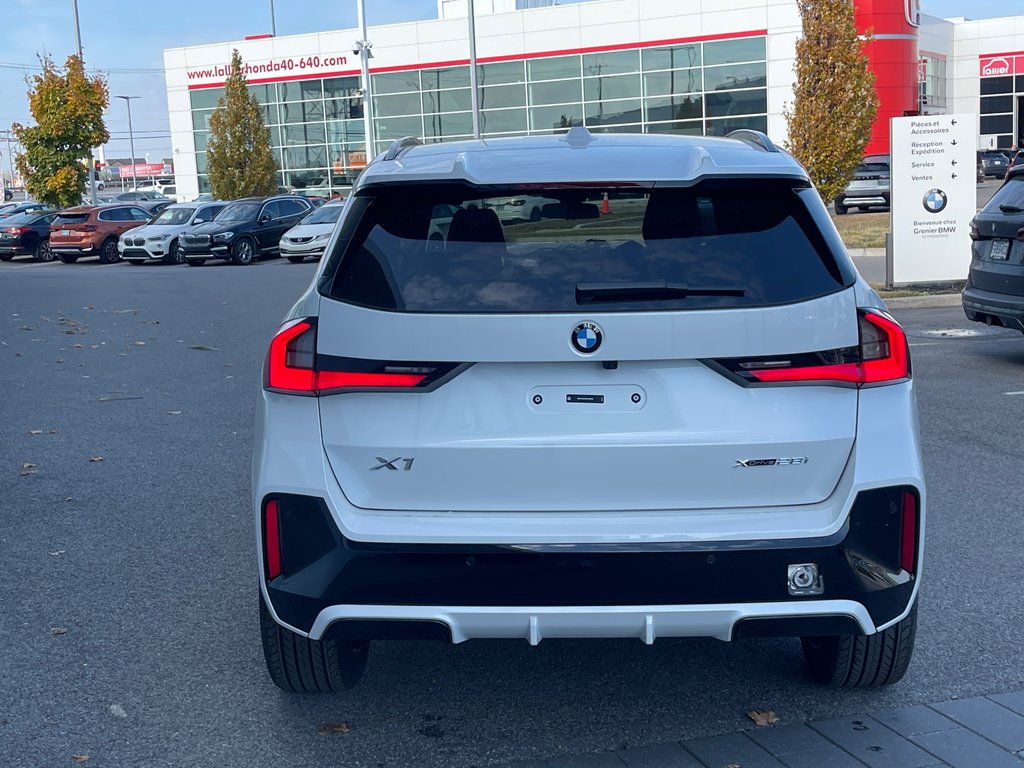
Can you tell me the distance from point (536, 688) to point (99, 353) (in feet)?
34.9

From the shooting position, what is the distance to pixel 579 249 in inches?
136

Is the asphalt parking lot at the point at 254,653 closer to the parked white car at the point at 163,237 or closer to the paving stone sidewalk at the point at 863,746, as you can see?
the paving stone sidewalk at the point at 863,746

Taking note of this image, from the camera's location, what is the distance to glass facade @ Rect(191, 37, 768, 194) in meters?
A: 49.8

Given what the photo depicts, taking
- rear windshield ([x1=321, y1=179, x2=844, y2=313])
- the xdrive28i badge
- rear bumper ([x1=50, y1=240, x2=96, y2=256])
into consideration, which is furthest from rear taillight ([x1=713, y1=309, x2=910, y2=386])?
rear bumper ([x1=50, y1=240, x2=96, y2=256])

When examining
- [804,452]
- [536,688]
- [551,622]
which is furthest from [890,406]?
[536,688]

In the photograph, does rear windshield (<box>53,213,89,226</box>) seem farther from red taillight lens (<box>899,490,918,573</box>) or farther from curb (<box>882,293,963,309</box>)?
red taillight lens (<box>899,490,918,573</box>)

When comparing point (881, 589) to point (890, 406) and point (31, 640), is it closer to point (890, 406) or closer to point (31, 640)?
point (890, 406)

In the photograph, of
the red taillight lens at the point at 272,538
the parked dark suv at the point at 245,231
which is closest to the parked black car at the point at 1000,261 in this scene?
the red taillight lens at the point at 272,538

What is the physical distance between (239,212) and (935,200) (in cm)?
2038

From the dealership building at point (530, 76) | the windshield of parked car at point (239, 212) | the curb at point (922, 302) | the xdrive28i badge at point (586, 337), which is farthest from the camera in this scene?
the dealership building at point (530, 76)

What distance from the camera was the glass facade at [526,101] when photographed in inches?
1960

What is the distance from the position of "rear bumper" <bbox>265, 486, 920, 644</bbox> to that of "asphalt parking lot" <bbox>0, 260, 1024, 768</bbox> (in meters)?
0.59

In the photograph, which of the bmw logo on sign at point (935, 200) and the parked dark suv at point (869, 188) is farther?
the parked dark suv at point (869, 188)

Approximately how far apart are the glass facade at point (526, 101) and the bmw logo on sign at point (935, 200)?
31588mm
